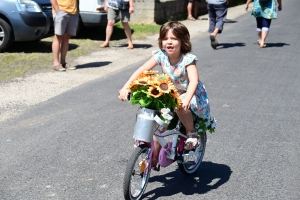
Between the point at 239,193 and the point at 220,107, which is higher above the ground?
Answer: the point at 239,193

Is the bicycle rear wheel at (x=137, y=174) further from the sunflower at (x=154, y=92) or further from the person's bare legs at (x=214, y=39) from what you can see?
the person's bare legs at (x=214, y=39)

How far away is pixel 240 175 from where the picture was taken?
206 inches

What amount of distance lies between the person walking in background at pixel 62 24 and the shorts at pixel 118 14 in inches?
101

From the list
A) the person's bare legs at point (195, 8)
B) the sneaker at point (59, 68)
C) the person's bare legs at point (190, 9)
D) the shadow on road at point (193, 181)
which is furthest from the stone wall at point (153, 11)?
Answer: the shadow on road at point (193, 181)

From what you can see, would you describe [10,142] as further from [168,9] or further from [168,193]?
[168,9]

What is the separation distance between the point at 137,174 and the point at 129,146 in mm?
1526

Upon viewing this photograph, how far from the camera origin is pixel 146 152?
4.43 metres

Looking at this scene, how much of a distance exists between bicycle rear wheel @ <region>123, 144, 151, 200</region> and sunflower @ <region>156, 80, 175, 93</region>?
0.46m

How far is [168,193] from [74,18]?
5.74 meters

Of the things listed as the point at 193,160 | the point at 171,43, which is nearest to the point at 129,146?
the point at 193,160

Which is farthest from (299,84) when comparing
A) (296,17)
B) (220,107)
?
(296,17)

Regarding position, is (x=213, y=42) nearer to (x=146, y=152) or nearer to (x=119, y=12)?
(x=119, y=12)

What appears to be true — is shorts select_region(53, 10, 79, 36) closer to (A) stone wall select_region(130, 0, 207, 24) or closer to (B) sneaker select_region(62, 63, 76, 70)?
(B) sneaker select_region(62, 63, 76, 70)

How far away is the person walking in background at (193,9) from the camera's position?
A: 18.7 meters
